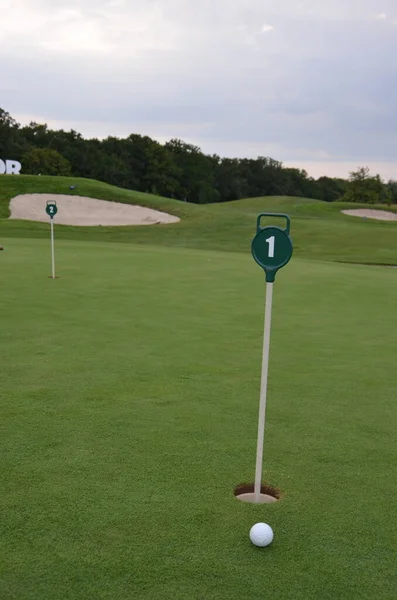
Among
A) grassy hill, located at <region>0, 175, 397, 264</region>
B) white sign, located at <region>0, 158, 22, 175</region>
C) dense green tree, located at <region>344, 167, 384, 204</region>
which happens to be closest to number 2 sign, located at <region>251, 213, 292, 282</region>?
grassy hill, located at <region>0, 175, 397, 264</region>

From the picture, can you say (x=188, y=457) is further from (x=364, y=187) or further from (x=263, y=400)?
(x=364, y=187)

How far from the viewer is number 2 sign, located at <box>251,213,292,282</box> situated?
135 inches

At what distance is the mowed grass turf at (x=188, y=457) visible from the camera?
292 centimetres

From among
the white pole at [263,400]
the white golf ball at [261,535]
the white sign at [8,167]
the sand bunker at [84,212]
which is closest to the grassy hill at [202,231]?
the sand bunker at [84,212]

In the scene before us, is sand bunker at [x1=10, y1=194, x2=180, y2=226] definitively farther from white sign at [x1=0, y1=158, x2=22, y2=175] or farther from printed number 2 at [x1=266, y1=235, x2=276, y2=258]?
printed number 2 at [x1=266, y1=235, x2=276, y2=258]

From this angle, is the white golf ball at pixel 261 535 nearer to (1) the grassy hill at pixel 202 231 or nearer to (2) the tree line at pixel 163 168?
(1) the grassy hill at pixel 202 231

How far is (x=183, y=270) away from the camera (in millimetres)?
16125

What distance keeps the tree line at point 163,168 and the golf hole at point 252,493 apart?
202ft

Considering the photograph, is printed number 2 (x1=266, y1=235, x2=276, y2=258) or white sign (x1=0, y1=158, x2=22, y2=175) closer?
printed number 2 (x1=266, y1=235, x2=276, y2=258)

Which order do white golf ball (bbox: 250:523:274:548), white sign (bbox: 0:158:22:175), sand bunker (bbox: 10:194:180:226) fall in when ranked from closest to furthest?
1. white golf ball (bbox: 250:523:274:548)
2. sand bunker (bbox: 10:194:180:226)
3. white sign (bbox: 0:158:22:175)

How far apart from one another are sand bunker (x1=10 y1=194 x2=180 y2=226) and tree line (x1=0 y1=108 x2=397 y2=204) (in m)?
32.6

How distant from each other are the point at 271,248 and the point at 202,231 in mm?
30105

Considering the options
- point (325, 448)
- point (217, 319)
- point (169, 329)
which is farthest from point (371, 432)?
point (217, 319)

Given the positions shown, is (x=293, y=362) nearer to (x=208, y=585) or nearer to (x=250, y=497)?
(x=250, y=497)
